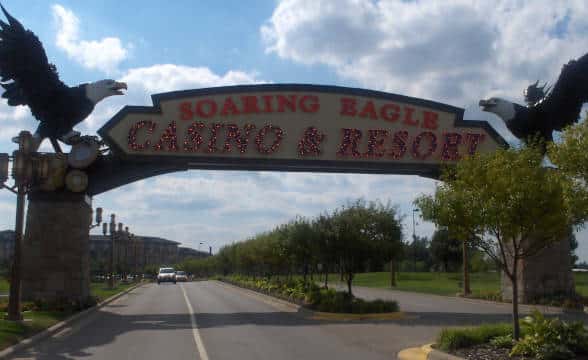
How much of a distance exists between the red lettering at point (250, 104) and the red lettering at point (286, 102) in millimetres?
979

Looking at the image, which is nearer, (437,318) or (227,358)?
(227,358)

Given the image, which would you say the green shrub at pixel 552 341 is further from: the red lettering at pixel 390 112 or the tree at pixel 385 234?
the red lettering at pixel 390 112

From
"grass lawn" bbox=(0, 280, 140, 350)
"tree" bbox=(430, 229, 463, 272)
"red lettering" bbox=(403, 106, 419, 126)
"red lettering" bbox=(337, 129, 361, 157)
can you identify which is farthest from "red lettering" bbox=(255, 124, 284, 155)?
"tree" bbox=(430, 229, 463, 272)

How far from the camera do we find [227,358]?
1273cm

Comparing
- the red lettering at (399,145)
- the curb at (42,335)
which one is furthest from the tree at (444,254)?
the curb at (42,335)

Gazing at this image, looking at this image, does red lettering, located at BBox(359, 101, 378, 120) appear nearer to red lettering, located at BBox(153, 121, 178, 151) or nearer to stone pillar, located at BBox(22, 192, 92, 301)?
red lettering, located at BBox(153, 121, 178, 151)

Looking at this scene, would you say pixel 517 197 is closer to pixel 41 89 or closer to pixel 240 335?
pixel 240 335

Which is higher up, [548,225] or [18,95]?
[18,95]

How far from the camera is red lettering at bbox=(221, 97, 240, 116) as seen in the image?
26606mm

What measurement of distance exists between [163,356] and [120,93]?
1546 centimetres

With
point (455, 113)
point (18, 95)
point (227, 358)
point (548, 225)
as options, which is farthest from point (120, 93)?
point (548, 225)

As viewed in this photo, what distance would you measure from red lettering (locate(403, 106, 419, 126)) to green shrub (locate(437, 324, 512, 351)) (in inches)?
611

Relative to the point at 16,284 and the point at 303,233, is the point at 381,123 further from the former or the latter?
the point at 16,284

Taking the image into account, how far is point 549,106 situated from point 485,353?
18.0 metres
